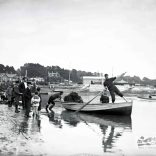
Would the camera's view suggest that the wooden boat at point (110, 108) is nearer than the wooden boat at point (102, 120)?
No

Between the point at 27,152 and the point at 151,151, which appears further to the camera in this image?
the point at 151,151

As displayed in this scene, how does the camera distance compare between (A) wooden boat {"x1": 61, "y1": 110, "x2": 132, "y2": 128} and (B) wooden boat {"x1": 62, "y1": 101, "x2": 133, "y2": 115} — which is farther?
(B) wooden boat {"x1": 62, "y1": 101, "x2": 133, "y2": 115}

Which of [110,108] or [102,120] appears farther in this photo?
[110,108]

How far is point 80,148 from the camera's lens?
8.55 m

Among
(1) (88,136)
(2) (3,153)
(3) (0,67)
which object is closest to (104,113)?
(1) (88,136)

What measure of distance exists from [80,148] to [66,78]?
188 meters

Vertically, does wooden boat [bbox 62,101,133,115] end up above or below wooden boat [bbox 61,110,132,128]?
above

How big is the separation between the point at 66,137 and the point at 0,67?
182992mm

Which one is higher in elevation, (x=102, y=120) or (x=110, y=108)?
(x=110, y=108)

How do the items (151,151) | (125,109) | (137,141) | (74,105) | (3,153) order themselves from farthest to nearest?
(74,105), (125,109), (137,141), (151,151), (3,153)

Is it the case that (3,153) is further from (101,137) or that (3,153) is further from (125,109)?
(125,109)

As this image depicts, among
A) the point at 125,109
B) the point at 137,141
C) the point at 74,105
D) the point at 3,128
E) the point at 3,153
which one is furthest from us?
the point at 74,105

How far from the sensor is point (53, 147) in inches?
336

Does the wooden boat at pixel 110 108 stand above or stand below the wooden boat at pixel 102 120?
above
